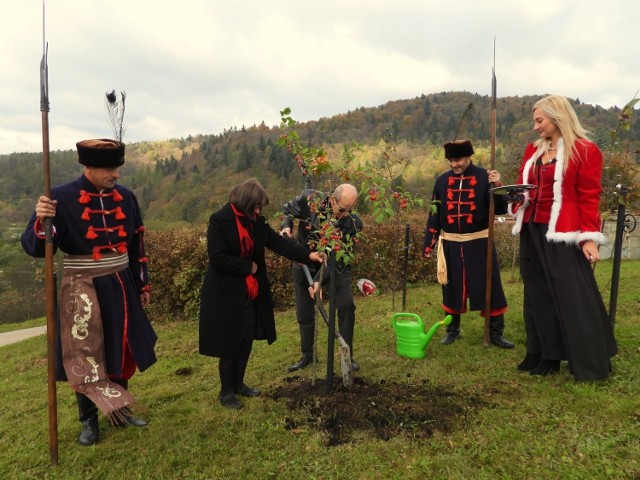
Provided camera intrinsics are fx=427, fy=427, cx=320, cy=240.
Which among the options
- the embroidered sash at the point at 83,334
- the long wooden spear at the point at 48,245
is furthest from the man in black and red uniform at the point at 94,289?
the long wooden spear at the point at 48,245

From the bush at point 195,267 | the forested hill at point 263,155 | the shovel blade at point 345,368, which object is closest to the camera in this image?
the shovel blade at point 345,368

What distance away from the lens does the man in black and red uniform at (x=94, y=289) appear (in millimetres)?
3043

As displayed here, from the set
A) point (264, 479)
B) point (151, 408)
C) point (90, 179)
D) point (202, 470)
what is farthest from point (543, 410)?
point (90, 179)

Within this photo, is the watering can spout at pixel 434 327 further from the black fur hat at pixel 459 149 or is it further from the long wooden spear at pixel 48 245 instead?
the long wooden spear at pixel 48 245

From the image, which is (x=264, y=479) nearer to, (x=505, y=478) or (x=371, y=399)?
(x=371, y=399)

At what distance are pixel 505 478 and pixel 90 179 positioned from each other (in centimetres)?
339

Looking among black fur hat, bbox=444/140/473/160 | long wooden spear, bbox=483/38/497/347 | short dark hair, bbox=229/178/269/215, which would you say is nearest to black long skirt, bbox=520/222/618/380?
long wooden spear, bbox=483/38/497/347

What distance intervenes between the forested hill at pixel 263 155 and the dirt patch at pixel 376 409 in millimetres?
47871

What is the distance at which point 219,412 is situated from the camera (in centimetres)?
362

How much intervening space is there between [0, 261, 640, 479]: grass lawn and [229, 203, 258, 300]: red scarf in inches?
38.8

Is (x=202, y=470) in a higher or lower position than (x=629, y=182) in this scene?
lower

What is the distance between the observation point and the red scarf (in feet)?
11.9

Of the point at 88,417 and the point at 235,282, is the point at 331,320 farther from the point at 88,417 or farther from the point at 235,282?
the point at 88,417

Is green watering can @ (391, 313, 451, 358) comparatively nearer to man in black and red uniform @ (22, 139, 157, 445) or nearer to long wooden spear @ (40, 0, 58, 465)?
man in black and red uniform @ (22, 139, 157, 445)
